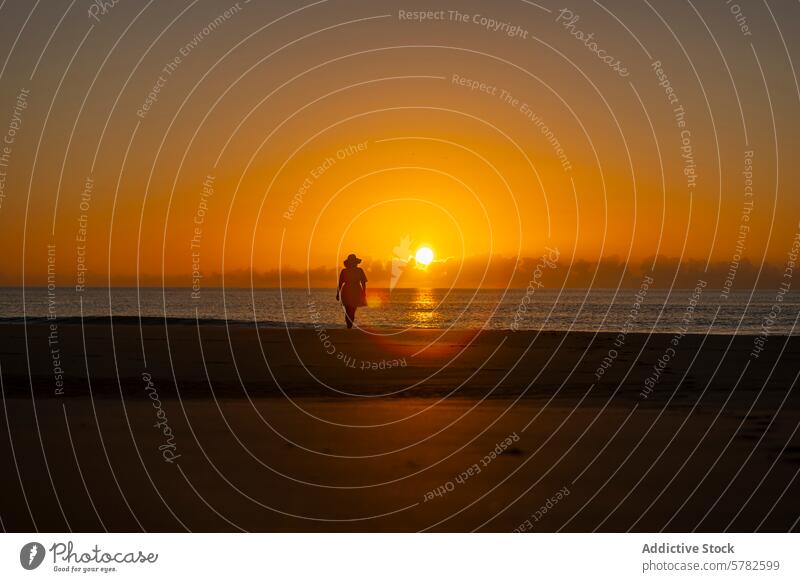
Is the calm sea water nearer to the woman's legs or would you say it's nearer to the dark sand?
the woman's legs

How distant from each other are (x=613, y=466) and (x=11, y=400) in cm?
945

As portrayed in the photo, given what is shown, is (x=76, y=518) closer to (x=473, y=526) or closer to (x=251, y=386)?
(x=473, y=526)

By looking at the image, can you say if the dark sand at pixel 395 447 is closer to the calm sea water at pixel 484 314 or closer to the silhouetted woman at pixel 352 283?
the silhouetted woman at pixel 352 283

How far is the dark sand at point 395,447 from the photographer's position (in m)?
8.29

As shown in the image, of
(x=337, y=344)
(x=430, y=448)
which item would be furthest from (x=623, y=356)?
(x=430, y=448)

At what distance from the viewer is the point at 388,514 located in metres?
8.23

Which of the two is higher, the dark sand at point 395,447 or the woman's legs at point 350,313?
the woman's legs at point 350,313
